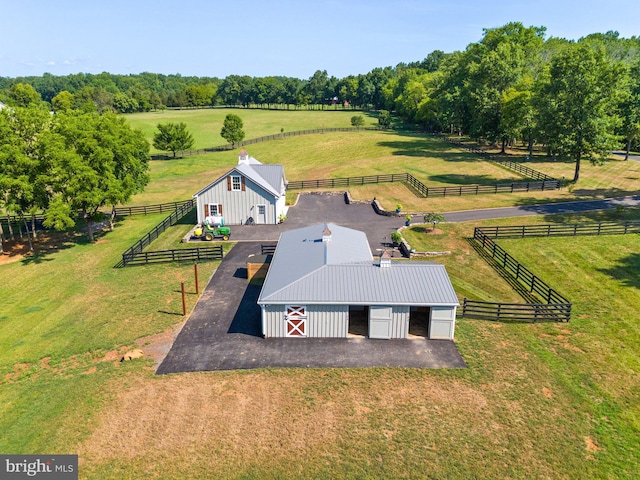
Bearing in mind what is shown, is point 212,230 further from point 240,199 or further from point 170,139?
point 170,139

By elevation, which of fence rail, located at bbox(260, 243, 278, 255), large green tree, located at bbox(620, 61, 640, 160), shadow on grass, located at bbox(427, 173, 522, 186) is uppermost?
large green tree, located at bbox(620, 61, 640, 160)

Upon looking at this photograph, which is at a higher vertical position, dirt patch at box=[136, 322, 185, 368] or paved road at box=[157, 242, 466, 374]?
paved road at box=[157, 242, 466, 374]

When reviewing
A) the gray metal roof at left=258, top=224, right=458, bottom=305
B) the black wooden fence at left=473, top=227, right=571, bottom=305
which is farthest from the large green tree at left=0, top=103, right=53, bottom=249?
the black wooden fence at left=473, top=227, right=571, bottom=305

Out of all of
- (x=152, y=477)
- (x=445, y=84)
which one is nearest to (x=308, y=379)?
(x=152, y=477)

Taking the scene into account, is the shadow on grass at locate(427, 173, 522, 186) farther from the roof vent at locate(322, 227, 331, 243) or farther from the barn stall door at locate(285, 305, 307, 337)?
the barn stall door at locate(285, 305, 307, 337)

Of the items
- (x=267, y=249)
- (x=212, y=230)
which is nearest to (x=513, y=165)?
(x=267, y=249)

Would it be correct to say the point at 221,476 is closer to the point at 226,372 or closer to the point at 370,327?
the point at 226,372
